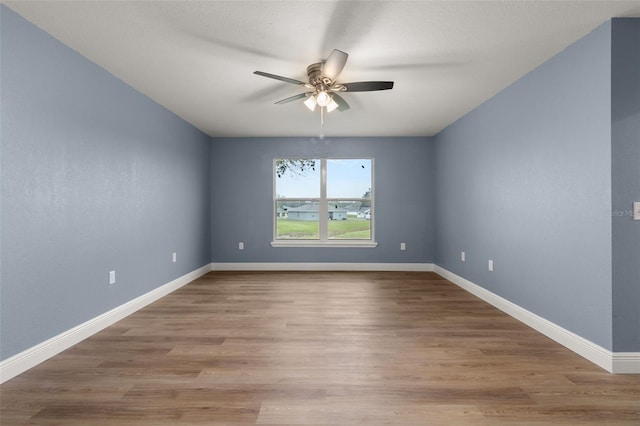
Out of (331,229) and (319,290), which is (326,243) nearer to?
(331,229)

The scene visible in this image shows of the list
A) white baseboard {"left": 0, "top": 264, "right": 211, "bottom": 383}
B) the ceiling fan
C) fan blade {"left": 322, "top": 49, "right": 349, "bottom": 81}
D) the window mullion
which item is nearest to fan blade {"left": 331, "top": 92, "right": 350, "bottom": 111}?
the ceiling fan

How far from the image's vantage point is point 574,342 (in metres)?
2.47

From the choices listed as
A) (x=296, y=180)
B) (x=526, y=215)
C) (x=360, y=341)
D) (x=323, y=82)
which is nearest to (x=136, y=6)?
(x=323, y=82)

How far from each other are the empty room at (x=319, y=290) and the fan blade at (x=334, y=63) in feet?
0.10

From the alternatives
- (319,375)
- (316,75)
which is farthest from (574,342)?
(316,75)

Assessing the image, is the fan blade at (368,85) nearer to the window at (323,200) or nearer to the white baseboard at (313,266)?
the window at (323,200)

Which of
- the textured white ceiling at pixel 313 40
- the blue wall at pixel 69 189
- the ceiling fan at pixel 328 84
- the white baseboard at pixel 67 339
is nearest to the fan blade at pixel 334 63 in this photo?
the ceiling fan at pixel 328 84

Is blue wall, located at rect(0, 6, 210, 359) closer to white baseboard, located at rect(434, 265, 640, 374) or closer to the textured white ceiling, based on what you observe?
the textured white ceiling

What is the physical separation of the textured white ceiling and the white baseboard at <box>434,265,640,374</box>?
2.29m

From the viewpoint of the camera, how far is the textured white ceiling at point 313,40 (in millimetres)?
2113

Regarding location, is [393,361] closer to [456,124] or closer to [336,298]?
[336,298]

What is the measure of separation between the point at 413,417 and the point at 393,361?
0.62 m

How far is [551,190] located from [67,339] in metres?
4.17

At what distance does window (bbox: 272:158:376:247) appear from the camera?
19.6 ft
